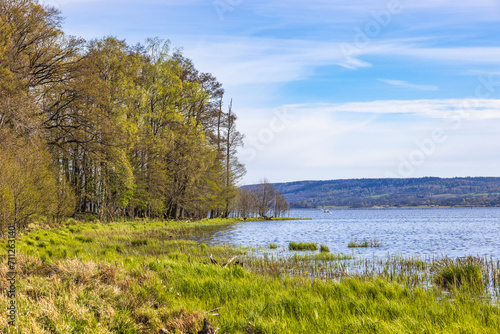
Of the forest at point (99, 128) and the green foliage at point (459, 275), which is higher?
the forest at point (99, 128)

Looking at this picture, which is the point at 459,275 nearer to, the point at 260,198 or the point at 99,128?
the point at 99,128

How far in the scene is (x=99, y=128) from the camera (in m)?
24.4

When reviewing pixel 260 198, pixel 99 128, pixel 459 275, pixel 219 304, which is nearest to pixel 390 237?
pixel 459 275

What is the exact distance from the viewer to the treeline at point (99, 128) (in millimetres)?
18531

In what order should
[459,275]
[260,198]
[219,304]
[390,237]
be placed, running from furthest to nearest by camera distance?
1. [260,198]
2. [390,237]
3. [459,275]
4. [219,304]

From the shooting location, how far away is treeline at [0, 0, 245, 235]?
18.5 metres

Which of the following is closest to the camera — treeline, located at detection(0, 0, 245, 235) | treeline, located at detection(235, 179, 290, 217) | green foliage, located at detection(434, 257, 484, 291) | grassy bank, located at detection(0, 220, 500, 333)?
grassy bank, located at detection(0, 220, 500, 333)

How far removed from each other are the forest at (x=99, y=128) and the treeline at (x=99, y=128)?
0.25ft

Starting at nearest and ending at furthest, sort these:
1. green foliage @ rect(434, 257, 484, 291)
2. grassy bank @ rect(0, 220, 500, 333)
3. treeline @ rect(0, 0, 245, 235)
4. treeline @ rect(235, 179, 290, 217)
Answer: grassy bank @ rect(0, 220, 500, 333), green foliage @ rect(434, 257, 484, 291), treeline @ rect(0, 0, 245, 235), treeline @ rect(235, 179, 290, 217)

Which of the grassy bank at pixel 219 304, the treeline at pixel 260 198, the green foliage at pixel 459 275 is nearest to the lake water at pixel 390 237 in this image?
the green foliage at pixel 459 275

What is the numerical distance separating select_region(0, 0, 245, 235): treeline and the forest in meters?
0.07

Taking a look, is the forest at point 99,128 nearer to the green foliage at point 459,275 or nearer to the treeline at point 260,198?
the green foliage at point 459,275

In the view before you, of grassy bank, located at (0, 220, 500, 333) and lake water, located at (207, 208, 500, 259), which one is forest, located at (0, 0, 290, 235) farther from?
grassy bank, located at (0, 220, 500, 333)

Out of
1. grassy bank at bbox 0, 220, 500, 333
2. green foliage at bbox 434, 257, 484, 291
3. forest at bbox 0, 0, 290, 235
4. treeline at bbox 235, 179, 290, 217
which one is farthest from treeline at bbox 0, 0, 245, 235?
treeline at bbox 235, 179, 290, 217
